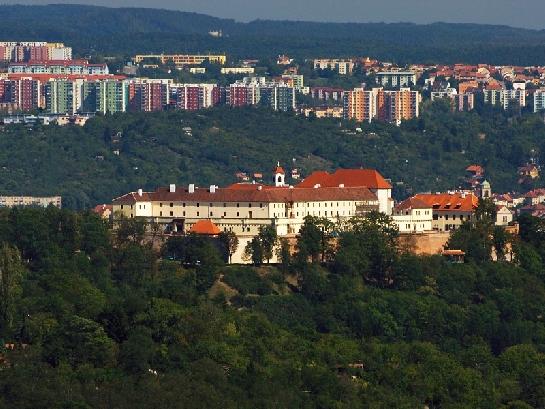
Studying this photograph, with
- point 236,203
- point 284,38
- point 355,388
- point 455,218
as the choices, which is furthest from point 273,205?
point 284,38

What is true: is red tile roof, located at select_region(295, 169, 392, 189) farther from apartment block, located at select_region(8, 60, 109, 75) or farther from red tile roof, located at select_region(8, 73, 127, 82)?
apartment block, located at select_region(8, 60, 109, 75)

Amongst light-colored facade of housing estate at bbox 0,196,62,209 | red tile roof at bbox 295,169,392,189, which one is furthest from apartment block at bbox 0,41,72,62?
red tile roof at bbox 295,169,392,189

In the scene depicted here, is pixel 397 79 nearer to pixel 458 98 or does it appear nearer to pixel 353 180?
pixel 458 98

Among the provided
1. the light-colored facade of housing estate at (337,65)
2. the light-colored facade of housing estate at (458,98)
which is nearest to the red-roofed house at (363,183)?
the light-colored facade of housing estate at (458,98)

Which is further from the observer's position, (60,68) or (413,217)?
(60,68)

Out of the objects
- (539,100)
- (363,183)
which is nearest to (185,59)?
(539,100)

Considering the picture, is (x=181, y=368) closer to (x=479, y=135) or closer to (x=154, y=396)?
(x=154, y=396)
